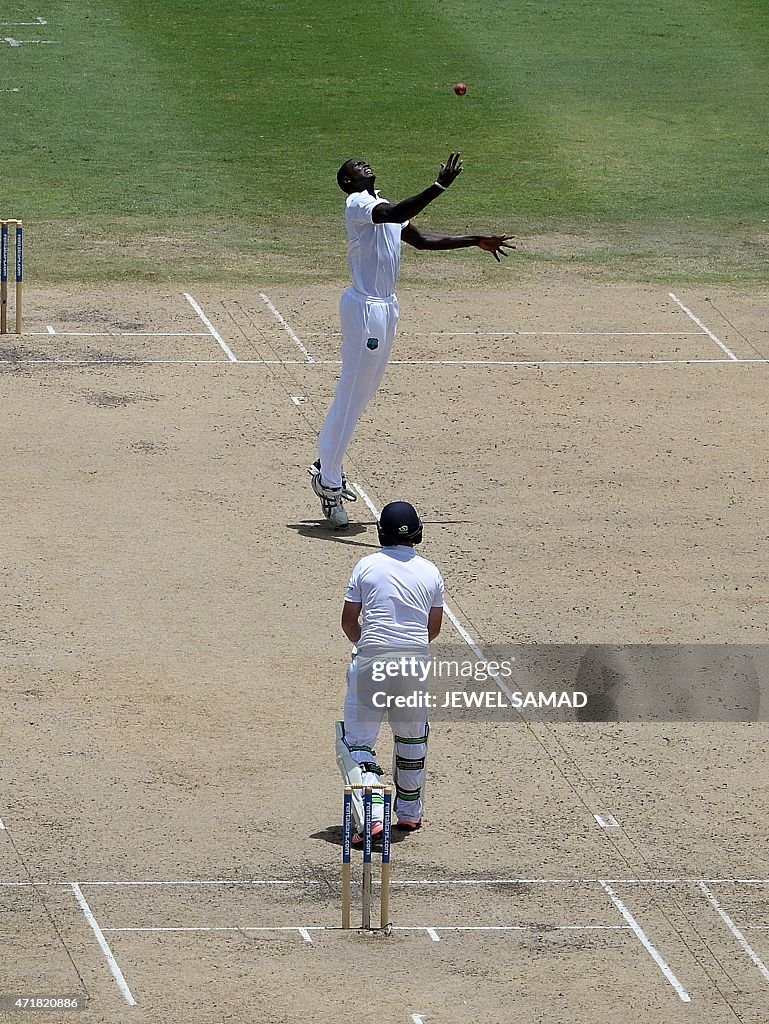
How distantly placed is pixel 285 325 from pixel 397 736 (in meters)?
11.4

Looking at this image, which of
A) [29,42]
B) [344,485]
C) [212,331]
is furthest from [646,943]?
[29,42]

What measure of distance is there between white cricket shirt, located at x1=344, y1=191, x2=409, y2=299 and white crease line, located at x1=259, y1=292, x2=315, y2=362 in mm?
4547

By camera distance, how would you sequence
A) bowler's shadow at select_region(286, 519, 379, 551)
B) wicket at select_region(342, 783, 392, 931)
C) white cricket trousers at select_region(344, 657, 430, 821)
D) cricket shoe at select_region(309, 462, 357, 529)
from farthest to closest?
1. cricket shoe at select_region(309, 462, 357, 529)
2. bowler's shadow at select_region(286, 519, 379, 551)
3. white cricket trousers at select_region(344, 657, 430, 821)
4. wicket at select_region(342, 783, 392, 931)

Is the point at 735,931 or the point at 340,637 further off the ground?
the point at 735,931

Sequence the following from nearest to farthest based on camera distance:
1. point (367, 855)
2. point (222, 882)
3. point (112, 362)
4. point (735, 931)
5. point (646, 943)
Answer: point (367, 855), point (646, 943), point (735, 931), point (222, 882), point (112, 362)

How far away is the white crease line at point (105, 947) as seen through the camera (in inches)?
Answer: 421

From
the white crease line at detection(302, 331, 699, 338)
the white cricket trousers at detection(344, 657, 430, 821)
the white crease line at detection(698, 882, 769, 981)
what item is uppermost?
the white cricket trousers at detection(344, 657, 430, 821)

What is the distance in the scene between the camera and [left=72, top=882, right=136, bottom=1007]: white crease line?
35.1ft

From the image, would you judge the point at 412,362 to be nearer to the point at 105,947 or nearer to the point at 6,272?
the point at 6,272

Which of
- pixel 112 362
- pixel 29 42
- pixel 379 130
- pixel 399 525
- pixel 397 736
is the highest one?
pixel 399 525

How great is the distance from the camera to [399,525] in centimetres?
1260

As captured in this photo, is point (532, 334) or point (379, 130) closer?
point (532, 334)

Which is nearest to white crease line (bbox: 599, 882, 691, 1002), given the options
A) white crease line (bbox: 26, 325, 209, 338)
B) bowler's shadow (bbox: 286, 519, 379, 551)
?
bowler's shadow (bbox: 286, 519, 379, 551)

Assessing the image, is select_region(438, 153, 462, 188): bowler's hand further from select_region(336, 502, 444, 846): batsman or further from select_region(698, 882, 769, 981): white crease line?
select_region(698, 882, 769, 981): white crease line
